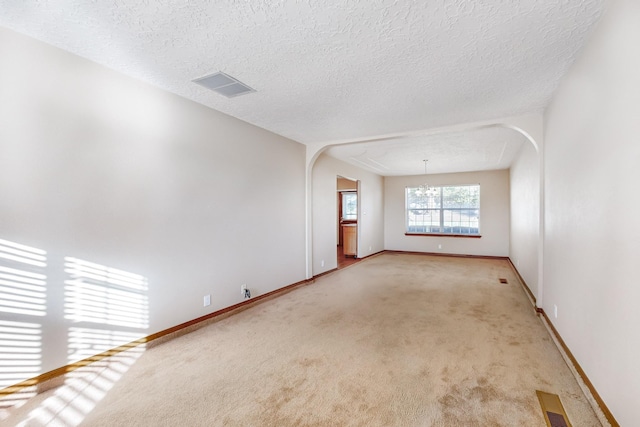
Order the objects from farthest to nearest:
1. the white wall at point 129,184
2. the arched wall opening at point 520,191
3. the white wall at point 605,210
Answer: the arched wall opening at point 520,191 → the white wall at point 129,184 → the white wall at point 605,210

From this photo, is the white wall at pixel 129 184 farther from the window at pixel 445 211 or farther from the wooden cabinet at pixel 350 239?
the window at pixel 445 211

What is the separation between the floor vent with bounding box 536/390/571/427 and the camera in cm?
165

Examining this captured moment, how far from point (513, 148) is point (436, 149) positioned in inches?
53.6

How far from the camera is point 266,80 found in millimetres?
2613

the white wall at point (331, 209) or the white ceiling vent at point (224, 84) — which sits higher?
the white ceiling vent at point (224, 84)

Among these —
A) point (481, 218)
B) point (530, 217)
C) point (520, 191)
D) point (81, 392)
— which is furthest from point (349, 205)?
point (81, 392)

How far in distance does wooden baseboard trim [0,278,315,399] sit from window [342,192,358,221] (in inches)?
205

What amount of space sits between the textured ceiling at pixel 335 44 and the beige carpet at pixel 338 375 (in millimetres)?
2421

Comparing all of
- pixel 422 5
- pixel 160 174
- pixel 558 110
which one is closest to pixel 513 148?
pixel 558 110

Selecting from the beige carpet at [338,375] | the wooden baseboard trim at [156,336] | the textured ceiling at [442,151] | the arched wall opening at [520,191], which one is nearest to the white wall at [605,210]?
the beige carpet at [338,375]

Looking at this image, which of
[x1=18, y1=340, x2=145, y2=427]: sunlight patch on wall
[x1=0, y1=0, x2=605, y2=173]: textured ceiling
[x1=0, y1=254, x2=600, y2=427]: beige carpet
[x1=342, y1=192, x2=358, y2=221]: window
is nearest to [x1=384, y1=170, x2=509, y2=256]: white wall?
[x1=342, y1=192, x2=358, y2=221]: window

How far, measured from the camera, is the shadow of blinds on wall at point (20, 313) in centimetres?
188

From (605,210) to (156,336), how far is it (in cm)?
362

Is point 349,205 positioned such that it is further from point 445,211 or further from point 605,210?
point 605,210
